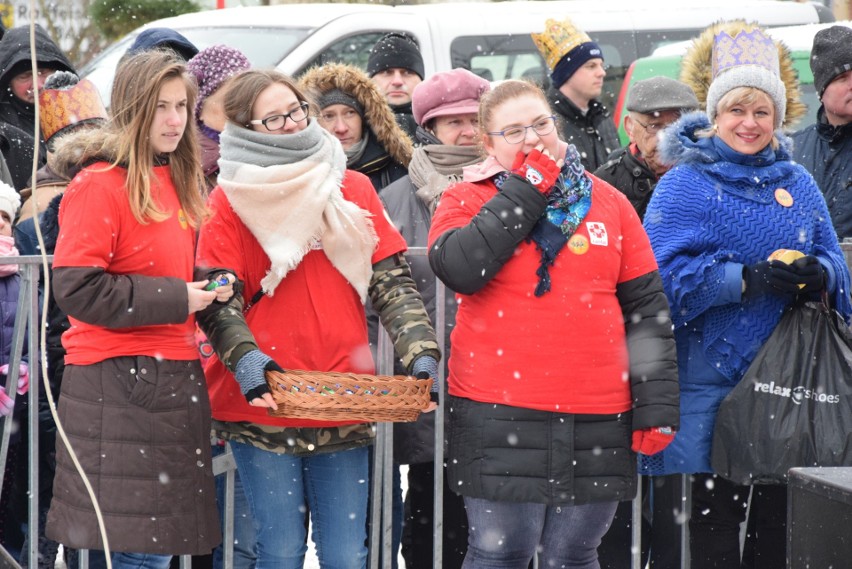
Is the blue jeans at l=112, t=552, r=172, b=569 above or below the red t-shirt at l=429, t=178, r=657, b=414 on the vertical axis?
below

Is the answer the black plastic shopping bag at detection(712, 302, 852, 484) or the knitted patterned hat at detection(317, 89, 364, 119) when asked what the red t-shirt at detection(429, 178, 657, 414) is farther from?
A: the knitted patterned hat at detection(317, 89, 364, 119)

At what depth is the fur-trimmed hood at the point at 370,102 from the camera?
17.4 feet

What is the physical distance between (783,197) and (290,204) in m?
1.75

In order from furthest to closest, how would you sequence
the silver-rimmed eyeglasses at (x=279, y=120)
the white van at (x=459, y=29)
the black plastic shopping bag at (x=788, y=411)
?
the white van at (x=459, y=29), the black plastic shopping bag at (x=788, y=411), the silver-rimmed eyeglasses at (x=279, y=120)

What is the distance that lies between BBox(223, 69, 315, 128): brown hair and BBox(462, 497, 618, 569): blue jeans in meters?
1.39

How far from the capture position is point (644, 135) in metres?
5.55

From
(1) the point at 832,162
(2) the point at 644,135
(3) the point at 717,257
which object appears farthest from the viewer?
(1) the point at 832,162

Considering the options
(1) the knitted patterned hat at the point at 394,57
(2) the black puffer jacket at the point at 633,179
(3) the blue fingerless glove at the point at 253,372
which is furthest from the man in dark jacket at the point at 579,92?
(3) the blue fingerless glove at the point at 253,372

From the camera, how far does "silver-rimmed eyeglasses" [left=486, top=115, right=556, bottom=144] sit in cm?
397

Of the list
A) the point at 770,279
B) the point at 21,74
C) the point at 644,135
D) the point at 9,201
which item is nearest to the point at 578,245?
the point at 770,279

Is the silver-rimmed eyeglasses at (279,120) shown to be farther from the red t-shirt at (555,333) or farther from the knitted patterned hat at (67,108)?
the knitted patterned hat at (67,108)

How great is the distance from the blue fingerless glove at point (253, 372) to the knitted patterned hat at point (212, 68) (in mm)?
1608

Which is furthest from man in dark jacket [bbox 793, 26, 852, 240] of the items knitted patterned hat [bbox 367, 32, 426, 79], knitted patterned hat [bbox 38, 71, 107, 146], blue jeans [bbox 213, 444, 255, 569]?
knitted patterned hat [bbox 38, 71, 107, 146]

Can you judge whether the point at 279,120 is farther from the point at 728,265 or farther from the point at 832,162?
the point at 832,162
